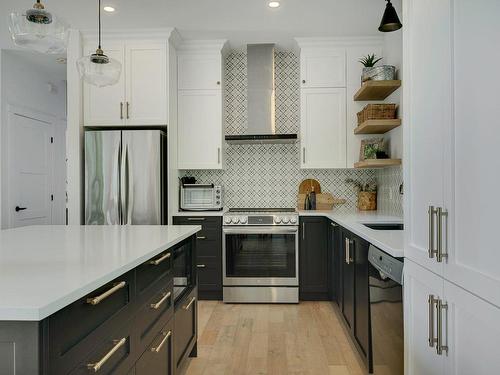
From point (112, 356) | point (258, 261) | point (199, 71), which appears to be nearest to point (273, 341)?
point (258, 261)

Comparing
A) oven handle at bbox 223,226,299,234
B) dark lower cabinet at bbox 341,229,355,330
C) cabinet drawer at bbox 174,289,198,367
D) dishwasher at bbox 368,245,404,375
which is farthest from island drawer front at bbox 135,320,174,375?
oven handle at bbox 223,226,299,234

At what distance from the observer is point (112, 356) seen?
131cm

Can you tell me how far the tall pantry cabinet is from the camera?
109 cm

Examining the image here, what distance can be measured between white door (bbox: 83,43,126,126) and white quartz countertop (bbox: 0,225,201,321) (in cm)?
189

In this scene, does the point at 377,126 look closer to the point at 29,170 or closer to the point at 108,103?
the point at 108,103

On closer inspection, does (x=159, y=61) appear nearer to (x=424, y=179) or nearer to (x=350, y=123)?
(x=350, y=123)

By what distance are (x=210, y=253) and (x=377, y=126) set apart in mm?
2053

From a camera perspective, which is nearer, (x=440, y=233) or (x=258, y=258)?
(x=440, y=233)

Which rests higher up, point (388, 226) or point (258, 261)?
point (388, 226)

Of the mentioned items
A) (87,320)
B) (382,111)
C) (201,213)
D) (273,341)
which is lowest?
(273,341)

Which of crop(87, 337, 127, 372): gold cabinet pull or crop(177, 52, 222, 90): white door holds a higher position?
crop(177, 52, 222, 90): white door

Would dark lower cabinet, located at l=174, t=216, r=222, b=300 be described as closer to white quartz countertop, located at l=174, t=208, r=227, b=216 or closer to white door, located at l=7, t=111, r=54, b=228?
white quartz countertop, located at l=174, t=208, r=227, b=216

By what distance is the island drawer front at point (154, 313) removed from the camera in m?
1.58

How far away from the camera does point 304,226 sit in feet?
13.1
